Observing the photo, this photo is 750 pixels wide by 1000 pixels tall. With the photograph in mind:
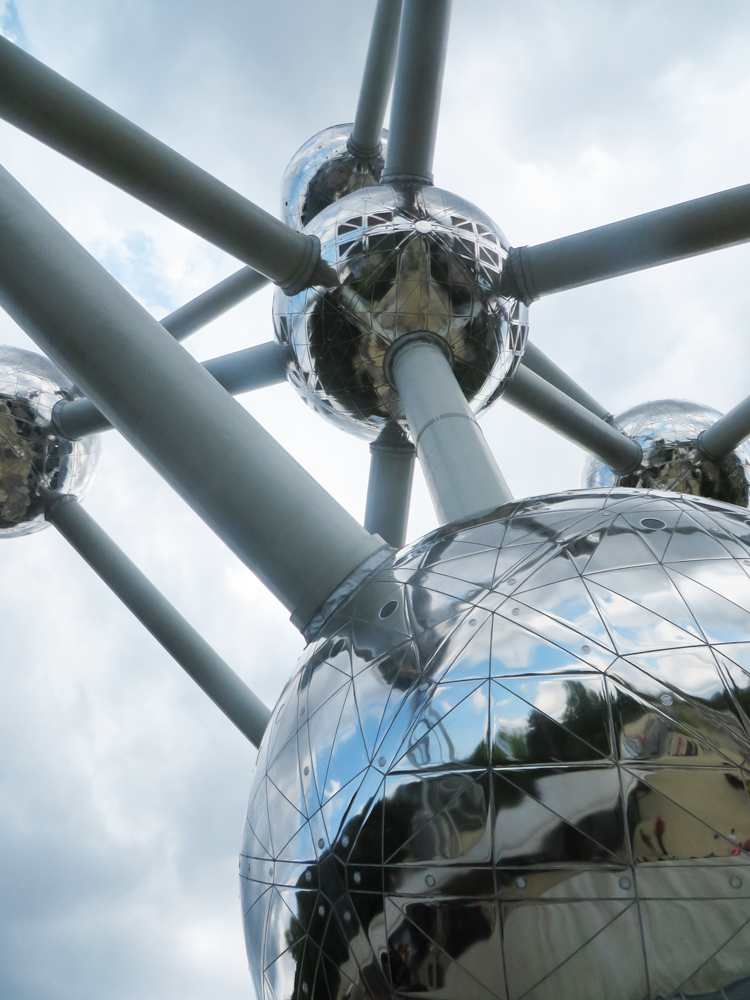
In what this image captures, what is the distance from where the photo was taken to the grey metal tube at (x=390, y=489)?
7.88m

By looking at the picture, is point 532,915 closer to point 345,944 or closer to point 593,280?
point 345,944

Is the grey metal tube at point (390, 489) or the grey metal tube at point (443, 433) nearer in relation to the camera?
the grey metal tube at point (443, 433)

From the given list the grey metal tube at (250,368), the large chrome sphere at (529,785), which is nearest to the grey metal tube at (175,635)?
the grey metal tube at (250,368)

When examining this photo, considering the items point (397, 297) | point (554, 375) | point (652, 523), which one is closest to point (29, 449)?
point (397, 297)

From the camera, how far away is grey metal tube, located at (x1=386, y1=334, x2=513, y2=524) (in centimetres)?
482

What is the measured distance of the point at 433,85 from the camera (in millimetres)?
6301

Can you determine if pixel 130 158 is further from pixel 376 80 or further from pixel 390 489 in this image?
pixel 376 80

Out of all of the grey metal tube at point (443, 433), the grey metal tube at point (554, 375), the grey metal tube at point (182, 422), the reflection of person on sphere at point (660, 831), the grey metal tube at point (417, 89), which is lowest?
the reflection of person on sphere at point (660, 831)

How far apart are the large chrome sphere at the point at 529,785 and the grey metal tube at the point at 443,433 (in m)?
2.25

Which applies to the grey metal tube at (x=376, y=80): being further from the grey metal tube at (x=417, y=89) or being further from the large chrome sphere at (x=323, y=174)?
the grey metal tube at (x=417, y=89)

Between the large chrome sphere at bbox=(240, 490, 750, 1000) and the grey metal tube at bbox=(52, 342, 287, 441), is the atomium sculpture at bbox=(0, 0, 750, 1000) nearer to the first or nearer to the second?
the large chrome sphere at bbox=(240, 490, 750, 1000)

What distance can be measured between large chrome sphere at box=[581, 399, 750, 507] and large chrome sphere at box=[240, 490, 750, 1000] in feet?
23.0

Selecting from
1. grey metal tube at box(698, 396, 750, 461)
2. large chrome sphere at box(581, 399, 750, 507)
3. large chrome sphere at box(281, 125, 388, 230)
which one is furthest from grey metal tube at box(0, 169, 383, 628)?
large chrome sphere at box(281, 125, 388, 230)

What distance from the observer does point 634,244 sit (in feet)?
19.4
